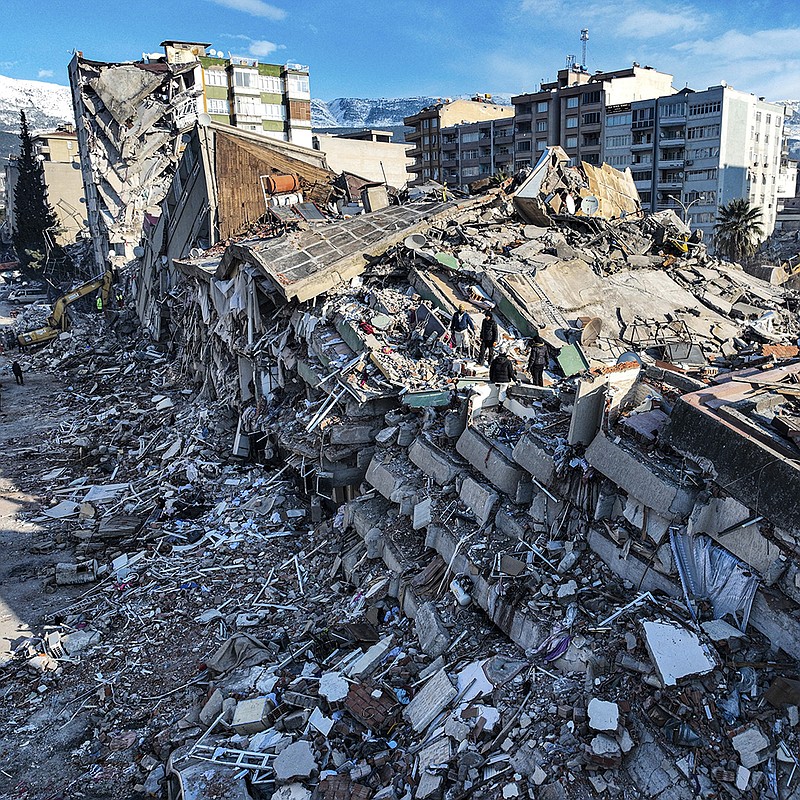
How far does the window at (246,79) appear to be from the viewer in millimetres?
42750

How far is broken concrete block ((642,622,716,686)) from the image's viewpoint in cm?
430

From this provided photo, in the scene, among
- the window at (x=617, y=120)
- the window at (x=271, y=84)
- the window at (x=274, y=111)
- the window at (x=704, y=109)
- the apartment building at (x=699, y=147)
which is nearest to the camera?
the window at (x=704, y=109)

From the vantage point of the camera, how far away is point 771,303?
39.1ft

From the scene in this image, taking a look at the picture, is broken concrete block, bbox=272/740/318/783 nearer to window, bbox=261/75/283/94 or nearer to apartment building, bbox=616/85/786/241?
apartment building, bbox=616/85/786/241

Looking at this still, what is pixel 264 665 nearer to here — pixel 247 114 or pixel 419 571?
pixel 419 571

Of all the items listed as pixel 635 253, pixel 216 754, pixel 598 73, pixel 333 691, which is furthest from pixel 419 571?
pixel 598 73

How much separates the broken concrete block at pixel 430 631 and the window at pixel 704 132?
4036cm

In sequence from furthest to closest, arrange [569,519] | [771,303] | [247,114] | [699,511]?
1. [247,114]
2. [771,303]
3. [569,519]
4. [699,511]

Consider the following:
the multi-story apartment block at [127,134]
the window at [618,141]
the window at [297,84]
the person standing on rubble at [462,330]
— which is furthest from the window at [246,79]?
the person standing on rubble at [462,330]

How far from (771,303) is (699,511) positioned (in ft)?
28.6

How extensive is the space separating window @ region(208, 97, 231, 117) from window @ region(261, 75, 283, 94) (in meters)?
2.77

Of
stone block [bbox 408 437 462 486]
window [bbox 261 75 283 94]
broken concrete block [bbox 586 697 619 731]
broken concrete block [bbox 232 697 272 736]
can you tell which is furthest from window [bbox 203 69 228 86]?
Result: broken concrete block [bbox 586 697 619 731]

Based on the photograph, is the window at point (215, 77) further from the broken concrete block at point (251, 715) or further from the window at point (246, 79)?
the broken concrete block at point (251, 715)

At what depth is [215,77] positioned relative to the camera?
1672 inches
